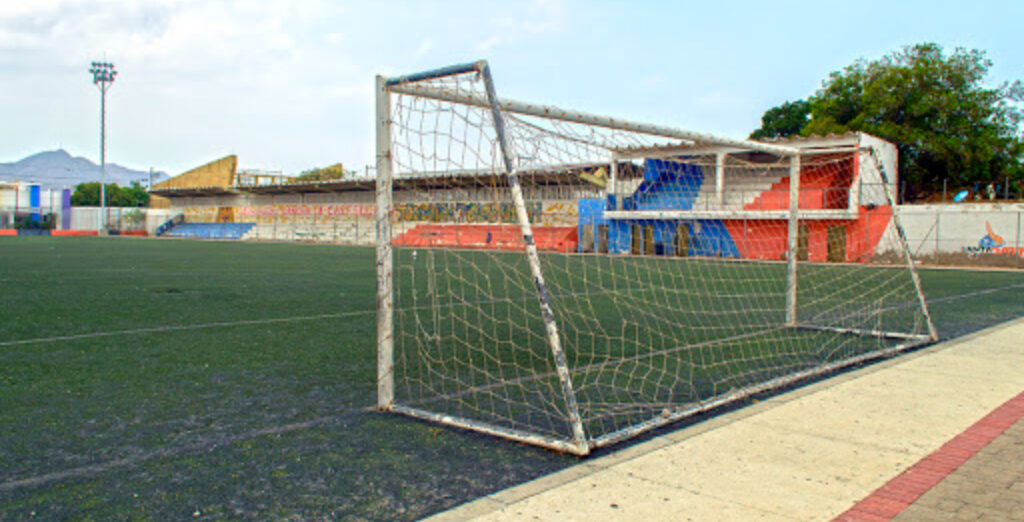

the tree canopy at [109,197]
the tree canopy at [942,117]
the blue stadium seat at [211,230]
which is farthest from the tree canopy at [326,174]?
the tree canopy at [942,117]

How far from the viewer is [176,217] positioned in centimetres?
7138

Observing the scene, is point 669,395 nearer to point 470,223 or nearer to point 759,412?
point 759,412

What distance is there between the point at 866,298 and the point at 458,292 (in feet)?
24.9

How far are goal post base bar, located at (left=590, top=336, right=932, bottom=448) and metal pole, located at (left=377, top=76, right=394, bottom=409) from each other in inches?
61.3

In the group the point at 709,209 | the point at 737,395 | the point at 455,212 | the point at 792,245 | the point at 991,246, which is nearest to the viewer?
the point at 737,395

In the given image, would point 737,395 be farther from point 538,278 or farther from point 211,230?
point 211,230

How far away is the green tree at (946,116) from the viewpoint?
32875mm

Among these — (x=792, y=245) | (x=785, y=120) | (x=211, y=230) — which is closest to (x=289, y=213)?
(x=211, y=230)

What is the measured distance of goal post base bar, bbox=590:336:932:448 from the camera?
13.9 feet

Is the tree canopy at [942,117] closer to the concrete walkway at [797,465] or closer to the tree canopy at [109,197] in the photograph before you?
the concrete walkway at [797,465]

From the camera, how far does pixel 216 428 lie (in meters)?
4.40

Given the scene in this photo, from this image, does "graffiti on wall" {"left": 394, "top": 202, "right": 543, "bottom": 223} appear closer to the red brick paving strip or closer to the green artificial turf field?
the green artificial turf field

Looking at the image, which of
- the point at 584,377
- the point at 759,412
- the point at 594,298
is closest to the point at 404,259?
the point at 594,298

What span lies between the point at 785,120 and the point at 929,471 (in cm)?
4686
